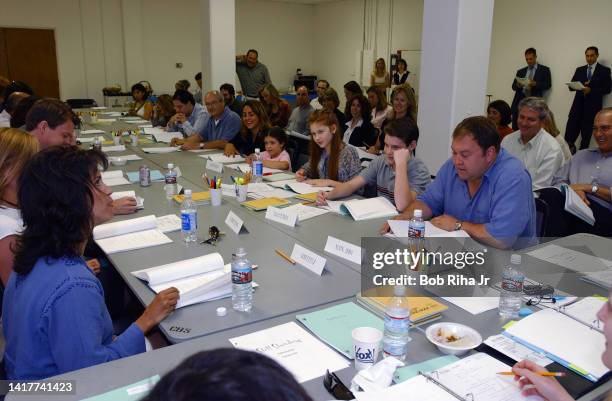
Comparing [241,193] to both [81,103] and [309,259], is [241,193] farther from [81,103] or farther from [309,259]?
[81,103]

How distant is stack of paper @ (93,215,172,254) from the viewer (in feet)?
7.68

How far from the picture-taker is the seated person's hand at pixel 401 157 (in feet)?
9.64

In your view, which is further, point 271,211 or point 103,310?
point 271,211

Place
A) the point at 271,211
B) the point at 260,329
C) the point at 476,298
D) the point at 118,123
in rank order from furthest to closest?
the point at 118,123 < the point at 271,211 < the point at 476,298 < the point at 260,329

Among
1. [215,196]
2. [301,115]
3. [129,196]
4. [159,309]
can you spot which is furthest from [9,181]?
[301,115]

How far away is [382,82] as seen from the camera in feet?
34.3

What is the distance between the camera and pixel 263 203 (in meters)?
3.07

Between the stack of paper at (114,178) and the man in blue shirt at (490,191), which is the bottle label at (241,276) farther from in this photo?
the stack of paper at (114,178)

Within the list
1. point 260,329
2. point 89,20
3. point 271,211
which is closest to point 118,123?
point 89,20

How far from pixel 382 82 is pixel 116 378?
9862 mm

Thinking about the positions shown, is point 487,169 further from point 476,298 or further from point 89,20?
point 89,20

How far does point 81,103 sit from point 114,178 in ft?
22.5

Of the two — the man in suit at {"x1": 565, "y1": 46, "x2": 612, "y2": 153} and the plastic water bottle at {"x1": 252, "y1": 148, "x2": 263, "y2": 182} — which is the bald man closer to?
the plastic water bottle at {"x1": 252, "y1": 148, "x2": 263, "y2": 182}

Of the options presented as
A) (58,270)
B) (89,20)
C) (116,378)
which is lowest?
(116,378)
